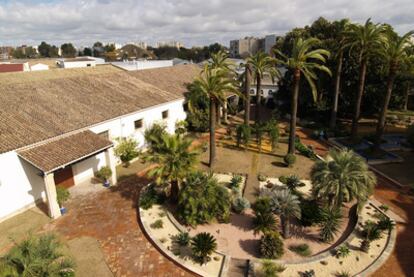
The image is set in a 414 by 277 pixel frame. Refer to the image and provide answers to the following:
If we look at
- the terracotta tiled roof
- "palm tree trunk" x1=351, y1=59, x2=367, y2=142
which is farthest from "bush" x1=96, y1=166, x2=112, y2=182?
"palm tree trunk" x1=351, y1=59, x2=367, y2=142

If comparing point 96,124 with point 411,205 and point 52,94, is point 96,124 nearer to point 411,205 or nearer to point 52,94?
point 52,94

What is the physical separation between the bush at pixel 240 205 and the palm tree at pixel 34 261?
10.2 m

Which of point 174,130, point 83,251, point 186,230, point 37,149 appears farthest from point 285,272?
point 174,130

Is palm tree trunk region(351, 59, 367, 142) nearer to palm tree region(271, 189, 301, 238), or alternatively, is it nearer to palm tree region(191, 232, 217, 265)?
palm tree region(271, 189, 301, 238)

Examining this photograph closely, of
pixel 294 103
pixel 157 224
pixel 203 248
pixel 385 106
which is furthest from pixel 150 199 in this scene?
pixel 385 106

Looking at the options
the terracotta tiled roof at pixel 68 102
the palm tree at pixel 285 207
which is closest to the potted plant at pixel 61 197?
the terracotta tiled roof at pixel 68 102

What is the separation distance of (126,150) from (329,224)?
668 inches

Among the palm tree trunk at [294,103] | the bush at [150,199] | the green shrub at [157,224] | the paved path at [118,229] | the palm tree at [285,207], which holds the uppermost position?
the palm tree trunk at [294,103]

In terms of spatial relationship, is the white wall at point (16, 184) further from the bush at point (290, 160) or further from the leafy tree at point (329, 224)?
the bush at point (290, 160)

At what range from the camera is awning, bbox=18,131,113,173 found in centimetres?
1739

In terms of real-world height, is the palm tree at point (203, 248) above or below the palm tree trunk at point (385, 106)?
below

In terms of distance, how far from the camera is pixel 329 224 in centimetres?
1547

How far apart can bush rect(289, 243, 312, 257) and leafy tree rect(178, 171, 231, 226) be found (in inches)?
160

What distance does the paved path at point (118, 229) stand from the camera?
551 inches
